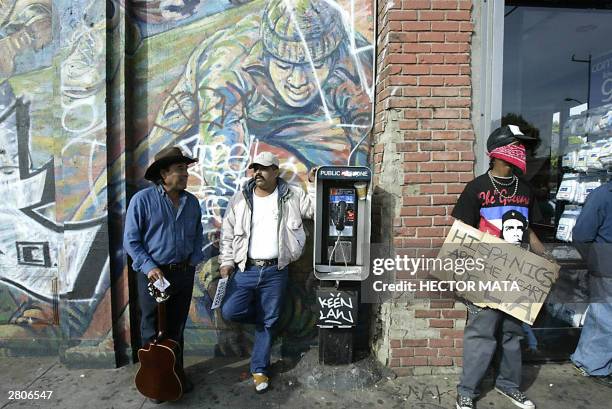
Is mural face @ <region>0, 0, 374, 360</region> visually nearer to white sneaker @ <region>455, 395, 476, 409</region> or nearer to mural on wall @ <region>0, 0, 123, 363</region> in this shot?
mural on wall @ <region>0, 0, 123, 363</region>

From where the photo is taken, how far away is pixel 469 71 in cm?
329

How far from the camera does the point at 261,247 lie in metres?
3.20

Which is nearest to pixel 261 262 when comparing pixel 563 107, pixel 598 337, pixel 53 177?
pixel 53 177

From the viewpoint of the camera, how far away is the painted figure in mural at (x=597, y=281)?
3262mm

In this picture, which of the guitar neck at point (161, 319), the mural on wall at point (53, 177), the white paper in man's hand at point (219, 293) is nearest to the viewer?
the guitar neck at point (161, 319)

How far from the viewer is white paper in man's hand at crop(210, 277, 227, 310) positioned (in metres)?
2.96

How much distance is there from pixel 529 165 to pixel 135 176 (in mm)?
3818

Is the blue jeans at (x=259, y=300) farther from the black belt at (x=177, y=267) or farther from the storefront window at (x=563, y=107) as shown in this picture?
the storefront window at (x=563, y=107)

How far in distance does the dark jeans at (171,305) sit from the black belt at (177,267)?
2 centimetres

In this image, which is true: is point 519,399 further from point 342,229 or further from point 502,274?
point 342,229

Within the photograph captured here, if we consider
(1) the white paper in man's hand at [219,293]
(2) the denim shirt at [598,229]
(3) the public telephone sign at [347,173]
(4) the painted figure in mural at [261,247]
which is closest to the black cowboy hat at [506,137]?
(3) the public telephone sign at [347,173]

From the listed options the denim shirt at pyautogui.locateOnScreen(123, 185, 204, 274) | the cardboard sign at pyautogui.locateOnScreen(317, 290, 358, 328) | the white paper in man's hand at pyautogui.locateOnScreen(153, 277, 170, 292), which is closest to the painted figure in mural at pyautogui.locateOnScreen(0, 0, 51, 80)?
the denim shirt at pyautogui.locateOnScreen(123, 185, 204, 274)

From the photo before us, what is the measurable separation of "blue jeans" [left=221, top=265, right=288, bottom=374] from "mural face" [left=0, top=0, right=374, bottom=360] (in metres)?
0.55

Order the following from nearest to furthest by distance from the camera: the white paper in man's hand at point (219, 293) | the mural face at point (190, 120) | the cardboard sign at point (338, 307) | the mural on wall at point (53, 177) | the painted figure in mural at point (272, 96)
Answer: the white paper in man's hand at point (219, 293) → the cardboard sign at point (338, 307) → the mural on wall at point (53, 177) → the mural face at point (190, 120) → the painted figure in mural at point (272, 96)
